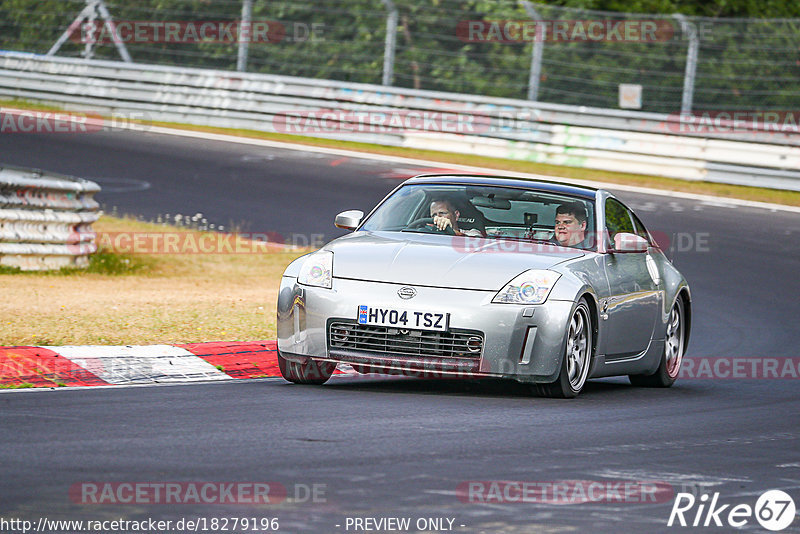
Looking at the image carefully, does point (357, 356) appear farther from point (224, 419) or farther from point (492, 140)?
point (492, 140)

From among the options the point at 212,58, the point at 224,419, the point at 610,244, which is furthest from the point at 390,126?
the point at 224,419

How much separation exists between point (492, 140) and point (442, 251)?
15637 mm

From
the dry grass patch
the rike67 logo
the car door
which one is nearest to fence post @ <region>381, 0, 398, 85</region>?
the dry grass patch

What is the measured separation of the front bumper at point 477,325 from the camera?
26.8 ft

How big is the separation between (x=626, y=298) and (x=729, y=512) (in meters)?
3.94

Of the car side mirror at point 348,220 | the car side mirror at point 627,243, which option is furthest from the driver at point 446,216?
the car side mirror at point 627,243

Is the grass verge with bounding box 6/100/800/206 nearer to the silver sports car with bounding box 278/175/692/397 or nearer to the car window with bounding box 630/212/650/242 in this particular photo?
the car window with bounding box 630/212/650/242

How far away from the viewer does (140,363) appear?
9141 mm

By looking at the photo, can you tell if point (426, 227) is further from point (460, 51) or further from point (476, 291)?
point (460, 51)

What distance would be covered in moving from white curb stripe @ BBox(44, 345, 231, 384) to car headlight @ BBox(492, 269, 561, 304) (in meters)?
2.04

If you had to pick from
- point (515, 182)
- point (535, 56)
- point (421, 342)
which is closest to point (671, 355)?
point (515, 182)

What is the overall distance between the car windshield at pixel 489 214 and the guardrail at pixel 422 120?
43.0 ft

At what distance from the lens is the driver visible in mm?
9352

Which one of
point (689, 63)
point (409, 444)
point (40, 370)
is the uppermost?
point (689, 63)
